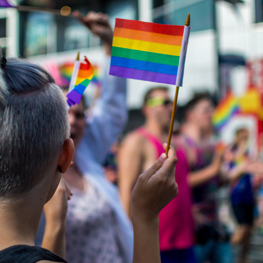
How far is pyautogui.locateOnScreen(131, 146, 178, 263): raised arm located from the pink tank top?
5.73 ft

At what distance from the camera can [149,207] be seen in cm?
97

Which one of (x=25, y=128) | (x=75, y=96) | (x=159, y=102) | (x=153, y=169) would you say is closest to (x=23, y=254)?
(x=25, y=128)

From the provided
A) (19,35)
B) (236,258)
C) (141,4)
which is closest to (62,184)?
(236,258)

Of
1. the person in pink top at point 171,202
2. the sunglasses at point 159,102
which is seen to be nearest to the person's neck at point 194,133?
the sunglasses at point 159,102

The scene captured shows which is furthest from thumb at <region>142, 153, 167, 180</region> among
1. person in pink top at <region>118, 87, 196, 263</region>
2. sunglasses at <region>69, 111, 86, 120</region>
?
person in pink top at <region>118, 87, 196, 263</region>

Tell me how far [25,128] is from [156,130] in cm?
230

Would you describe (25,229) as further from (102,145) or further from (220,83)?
(220,83)

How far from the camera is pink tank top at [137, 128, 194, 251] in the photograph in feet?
8.84

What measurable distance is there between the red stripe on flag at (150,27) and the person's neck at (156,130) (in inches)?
77.7

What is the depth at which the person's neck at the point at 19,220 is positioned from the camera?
2.69 ft

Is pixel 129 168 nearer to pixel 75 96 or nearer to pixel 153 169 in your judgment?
pixel 75 96

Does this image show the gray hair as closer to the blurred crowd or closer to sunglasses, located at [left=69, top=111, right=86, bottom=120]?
the blurred crowd

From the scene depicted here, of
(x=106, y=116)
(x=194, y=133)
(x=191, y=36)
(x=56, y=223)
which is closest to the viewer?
(x=56, y=223)

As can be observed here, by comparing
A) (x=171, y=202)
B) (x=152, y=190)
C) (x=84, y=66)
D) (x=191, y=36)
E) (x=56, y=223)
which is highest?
(x=191, y=36)
